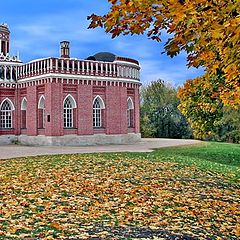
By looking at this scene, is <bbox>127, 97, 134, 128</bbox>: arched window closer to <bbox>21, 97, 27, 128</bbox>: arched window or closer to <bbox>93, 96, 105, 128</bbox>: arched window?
<bbox>93, 96, 105, 128</bbox>: arched window

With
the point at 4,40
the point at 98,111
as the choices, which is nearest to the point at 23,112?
the point at 98,111

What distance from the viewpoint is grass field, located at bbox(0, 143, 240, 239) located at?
6.46 meters

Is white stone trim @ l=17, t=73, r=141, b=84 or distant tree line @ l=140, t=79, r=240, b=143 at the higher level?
white stone trim @ l=17, t=73, r=141, b=84

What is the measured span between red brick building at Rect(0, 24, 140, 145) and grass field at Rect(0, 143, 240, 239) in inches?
540

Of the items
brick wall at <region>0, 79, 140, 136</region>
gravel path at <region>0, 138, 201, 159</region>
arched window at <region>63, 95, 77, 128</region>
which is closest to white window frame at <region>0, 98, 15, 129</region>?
brick wall at <region>0, 79, 140, 136</region>

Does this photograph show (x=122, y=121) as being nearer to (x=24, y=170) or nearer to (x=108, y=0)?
(x=24, y=170)

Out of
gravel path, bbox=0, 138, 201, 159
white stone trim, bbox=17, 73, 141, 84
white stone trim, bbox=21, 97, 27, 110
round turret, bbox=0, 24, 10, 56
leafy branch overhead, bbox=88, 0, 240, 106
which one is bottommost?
gravel path, bbox=0, 138, 201, 159

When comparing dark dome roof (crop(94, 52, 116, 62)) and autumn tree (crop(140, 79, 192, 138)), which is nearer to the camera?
dark dome roof (crop(94, 52, 116, 62))

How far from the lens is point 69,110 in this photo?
2886 centimetres

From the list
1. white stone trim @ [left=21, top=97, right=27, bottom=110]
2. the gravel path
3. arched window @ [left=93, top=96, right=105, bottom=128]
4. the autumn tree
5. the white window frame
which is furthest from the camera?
the autumn tree

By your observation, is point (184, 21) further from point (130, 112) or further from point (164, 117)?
point (164, 117)

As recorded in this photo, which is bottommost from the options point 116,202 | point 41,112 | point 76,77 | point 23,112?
point 116,202

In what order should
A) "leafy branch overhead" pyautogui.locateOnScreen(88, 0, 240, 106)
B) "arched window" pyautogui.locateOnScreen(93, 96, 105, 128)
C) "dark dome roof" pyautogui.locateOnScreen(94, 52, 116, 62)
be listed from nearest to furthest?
"leafy branch overhead" pyautogui.locateOnScreen(88, 0, 240, 106) < "arched window" pyautogui.locateOnScreen(93, 96, 105, 128) < "dark dome roof" pyautogui.locateOnScreen(94, 52, 116, 62)

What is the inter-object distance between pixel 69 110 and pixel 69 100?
71 centimetres
